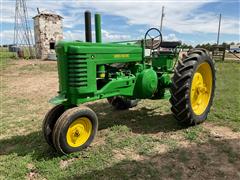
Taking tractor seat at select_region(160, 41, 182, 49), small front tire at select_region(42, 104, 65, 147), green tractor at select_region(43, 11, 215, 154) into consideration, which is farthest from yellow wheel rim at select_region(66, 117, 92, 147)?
tractor seat at select_region(160, 41, 182, 49)

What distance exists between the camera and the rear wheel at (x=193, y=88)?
15.3 feet

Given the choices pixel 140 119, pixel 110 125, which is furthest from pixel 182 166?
pixel 140 119

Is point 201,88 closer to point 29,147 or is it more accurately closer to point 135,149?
point 135,149

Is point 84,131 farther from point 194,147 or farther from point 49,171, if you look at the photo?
point 194,147

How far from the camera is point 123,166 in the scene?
364 centimetres

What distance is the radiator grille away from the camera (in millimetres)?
3912

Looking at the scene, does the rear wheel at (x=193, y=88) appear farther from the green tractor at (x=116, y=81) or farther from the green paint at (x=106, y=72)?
the green paint at (x=106, y=72)

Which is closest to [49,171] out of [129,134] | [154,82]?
[129,134]

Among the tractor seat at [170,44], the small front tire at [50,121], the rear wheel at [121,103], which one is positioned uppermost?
the tractor seat at [170,44]

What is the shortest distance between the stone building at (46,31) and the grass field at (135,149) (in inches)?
628

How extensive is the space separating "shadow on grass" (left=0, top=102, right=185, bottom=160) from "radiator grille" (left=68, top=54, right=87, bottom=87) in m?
1.09

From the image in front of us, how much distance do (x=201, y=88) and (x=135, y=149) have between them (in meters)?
2.02

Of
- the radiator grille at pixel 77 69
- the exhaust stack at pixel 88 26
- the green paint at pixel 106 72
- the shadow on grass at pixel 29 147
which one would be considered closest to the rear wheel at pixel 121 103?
the green paint at pixel 106 72

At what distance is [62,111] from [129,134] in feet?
4.08
